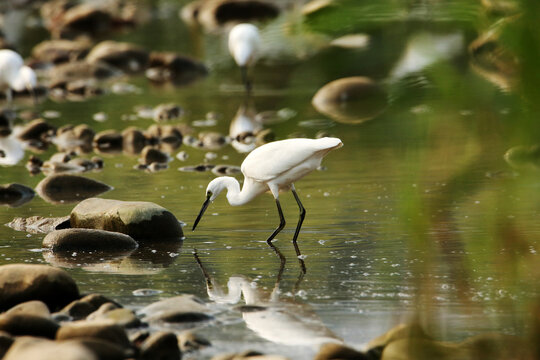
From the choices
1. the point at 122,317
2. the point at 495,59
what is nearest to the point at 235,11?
the point at 122,317

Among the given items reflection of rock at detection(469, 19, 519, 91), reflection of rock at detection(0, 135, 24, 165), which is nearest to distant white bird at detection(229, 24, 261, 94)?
reflection of rock at detection(0, 135, 24, 165)

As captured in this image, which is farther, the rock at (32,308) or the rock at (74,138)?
the rock at (74,138)

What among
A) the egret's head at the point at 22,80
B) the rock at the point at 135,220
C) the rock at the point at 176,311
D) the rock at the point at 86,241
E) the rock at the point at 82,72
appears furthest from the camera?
the rock at the point at 82,72

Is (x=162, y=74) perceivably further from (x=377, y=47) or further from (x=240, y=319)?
(x=377, y=47)

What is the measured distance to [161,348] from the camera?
426cm

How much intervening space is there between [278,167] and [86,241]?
1436mm

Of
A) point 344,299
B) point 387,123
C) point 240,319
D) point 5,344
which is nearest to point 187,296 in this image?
point 240,319

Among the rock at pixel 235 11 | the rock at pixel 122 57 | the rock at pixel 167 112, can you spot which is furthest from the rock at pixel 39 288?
the rock at pixel 235 11

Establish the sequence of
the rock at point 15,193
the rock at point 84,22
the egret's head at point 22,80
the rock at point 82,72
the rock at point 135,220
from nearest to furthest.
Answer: the rock at point 135,220, the rock at point 15,193, the egret's head at point 22,80, the rock at point 82,72, the rock at point 84,22

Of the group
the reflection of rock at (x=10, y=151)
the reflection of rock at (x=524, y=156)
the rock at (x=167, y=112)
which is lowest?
the reflection of rock at (x=10, y=151)

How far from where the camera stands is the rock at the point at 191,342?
14.5ft

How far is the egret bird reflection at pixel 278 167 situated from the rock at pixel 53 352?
2.87 m

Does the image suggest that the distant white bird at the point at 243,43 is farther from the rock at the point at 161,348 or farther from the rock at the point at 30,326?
the rock at the point at 161,348

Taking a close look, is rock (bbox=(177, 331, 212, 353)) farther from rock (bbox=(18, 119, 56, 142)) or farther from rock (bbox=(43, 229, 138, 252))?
rock (bbox=(18, 119, 56, 142))
